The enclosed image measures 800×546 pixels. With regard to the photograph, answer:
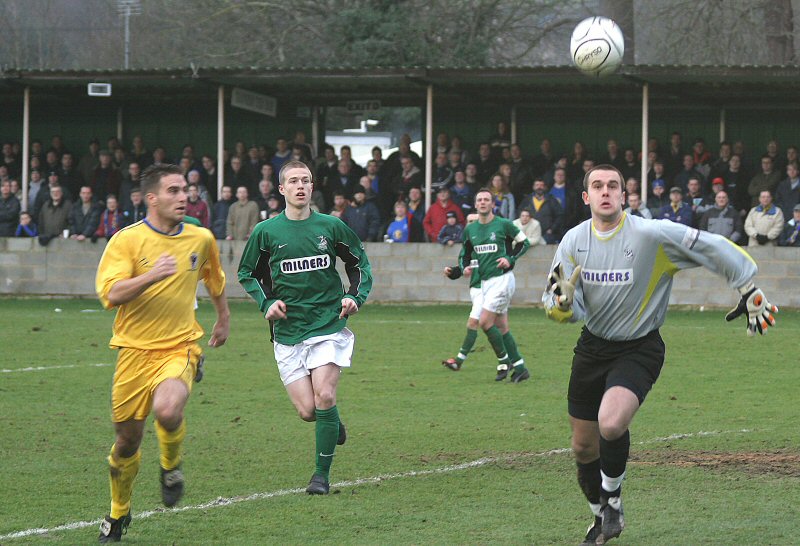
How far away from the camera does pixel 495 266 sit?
12844 mm

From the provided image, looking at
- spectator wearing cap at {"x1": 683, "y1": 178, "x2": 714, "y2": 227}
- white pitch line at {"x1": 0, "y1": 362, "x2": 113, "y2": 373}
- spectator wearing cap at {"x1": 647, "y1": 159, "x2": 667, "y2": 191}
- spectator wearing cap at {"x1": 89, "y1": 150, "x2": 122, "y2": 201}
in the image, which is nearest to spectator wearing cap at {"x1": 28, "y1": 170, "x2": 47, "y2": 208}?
spectator wearing cap at {"x1": 89, "y1": 150, "x2": 122, "y2": 201}

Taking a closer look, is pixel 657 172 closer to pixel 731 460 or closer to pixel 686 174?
pixel 686 174

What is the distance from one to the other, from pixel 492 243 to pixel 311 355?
554cm

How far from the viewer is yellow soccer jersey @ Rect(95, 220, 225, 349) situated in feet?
21.0

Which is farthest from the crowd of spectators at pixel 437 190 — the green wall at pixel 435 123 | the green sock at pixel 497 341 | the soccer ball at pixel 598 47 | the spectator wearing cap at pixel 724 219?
the green sock at pixel 497 341

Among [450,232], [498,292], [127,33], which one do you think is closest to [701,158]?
[450,232]

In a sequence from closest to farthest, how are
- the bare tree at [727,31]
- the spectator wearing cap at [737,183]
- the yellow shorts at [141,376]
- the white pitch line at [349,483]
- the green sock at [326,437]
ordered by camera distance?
the yellow shorts at [141,376], the white pitch line at [349,483], the green sock at [326,437], the spectator wearing cap at [737,183], the bare tree at [727,31]

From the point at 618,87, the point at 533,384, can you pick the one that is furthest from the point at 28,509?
the point at 618,87

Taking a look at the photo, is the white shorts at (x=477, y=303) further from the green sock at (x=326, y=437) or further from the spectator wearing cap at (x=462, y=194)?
the spectator wearing cap at (x=462, y=194)

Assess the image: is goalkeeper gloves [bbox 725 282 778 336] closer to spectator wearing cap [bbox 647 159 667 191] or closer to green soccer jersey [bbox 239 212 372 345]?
green soccer jersey [bbox 239 212 372 345]

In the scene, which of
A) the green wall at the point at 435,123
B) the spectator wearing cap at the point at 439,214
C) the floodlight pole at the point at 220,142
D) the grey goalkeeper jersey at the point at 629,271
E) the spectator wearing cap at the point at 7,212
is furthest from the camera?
the green wall at the point at 435,123

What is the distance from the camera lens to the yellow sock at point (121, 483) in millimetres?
6215

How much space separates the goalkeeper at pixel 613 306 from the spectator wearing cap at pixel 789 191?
14446 millimetres

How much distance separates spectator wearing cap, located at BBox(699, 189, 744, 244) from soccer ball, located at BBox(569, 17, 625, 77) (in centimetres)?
400
